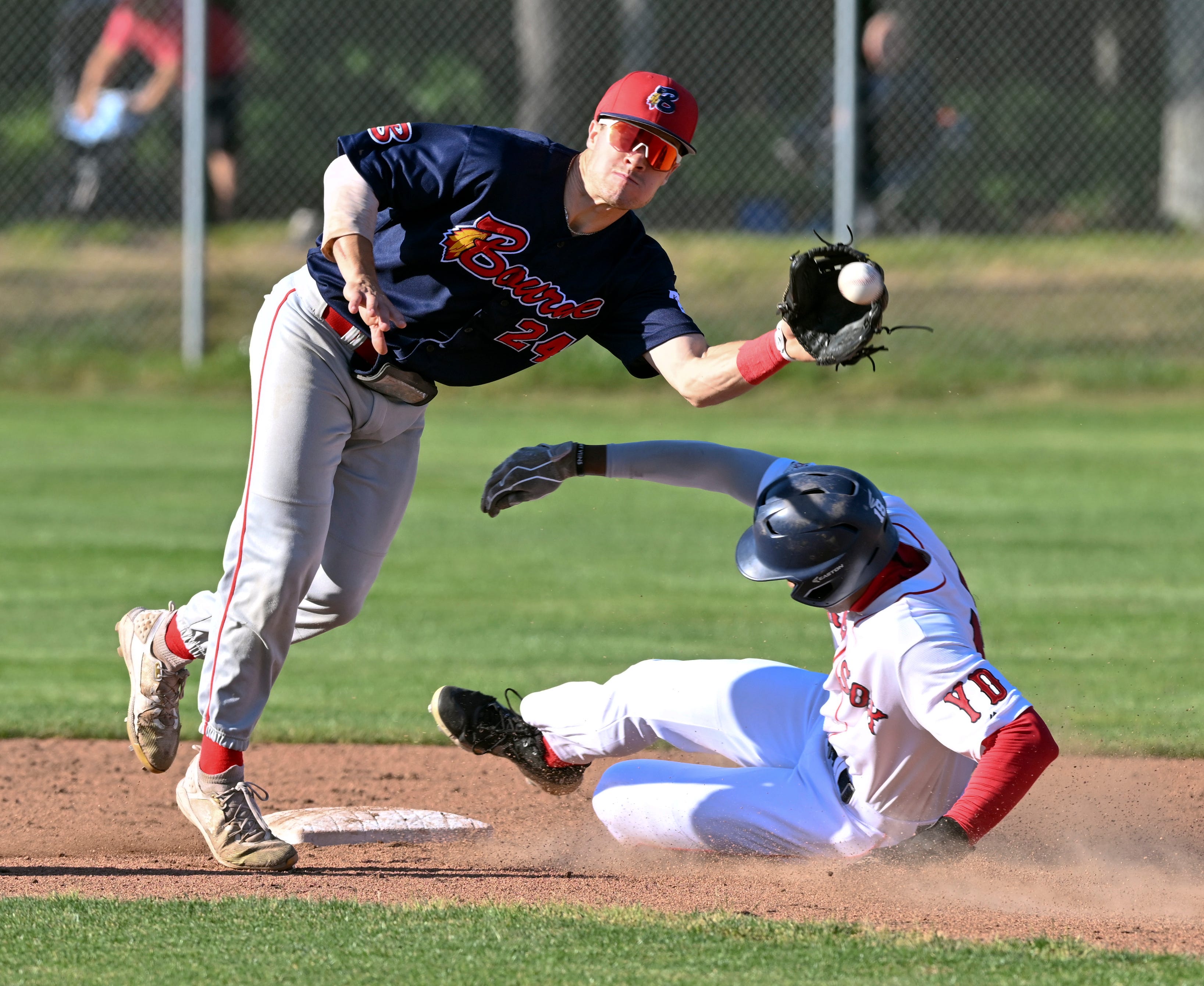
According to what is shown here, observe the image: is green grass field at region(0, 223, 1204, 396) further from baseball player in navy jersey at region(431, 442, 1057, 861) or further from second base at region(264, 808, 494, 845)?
baseball player in navy jersey at region(431, 442, 1057, 861)

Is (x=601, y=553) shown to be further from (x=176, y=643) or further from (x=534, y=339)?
(x=534, y=339)

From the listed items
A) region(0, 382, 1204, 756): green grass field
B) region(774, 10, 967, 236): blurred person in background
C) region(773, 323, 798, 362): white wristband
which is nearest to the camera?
region(773, 323, 798, 362): white wristband

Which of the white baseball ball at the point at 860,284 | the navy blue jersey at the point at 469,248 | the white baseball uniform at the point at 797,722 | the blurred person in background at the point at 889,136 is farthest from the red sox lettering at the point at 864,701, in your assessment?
the blurred person in background at the point at 889,136

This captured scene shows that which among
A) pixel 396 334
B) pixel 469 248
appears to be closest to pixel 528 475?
pixel 396 334

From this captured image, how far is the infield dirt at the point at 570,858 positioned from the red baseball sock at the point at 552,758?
22 cm

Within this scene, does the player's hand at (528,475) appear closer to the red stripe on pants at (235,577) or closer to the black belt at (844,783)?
the red stripe on pants at (235,577)

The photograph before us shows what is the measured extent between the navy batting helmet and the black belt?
47 centimetres

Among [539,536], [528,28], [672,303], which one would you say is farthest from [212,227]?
[672,303]

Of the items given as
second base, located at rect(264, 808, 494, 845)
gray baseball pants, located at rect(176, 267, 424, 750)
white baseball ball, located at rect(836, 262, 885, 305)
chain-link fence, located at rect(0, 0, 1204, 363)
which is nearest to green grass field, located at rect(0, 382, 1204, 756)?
second base, located at rect(264, 808, 494, 845)

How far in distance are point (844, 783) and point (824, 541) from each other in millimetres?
735

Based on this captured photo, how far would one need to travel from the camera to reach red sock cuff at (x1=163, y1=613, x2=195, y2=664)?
5008 mm

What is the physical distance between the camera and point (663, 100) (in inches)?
177

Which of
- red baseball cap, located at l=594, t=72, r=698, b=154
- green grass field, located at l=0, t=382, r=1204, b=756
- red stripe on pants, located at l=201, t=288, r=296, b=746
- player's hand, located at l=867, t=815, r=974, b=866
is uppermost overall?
red baseball cap, located at l=594, t=72, r=698, b=154

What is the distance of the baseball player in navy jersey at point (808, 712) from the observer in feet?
13.2
